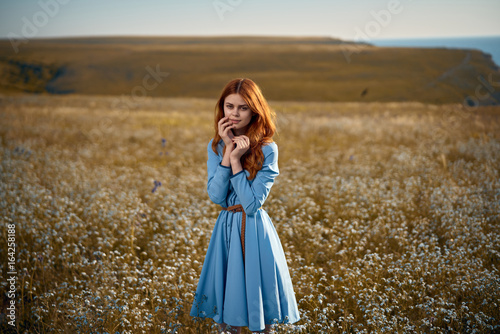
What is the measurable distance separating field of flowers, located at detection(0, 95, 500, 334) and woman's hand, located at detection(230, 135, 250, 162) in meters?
1.58

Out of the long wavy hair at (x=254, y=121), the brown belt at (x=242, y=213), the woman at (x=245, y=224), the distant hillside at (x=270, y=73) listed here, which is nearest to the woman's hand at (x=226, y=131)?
the woman at (x=245, y=224)

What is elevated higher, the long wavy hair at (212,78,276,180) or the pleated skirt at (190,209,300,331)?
the long wavy hair at (212,78,276,180)

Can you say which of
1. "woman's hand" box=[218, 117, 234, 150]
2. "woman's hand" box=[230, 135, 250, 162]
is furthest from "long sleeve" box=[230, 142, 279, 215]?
"woman's hand" box=[218, 117, 234, 150]

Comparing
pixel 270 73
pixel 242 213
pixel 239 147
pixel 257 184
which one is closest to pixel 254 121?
pixel 239 147

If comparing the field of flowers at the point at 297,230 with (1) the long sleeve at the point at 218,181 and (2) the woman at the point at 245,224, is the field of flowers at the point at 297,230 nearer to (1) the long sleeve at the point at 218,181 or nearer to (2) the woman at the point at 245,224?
(2) the woman at the point at 245,224

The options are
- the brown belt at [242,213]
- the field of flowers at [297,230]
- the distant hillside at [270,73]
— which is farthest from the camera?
the distant hillside at [270,73]

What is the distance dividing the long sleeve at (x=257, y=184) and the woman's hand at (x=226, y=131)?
0.83ft

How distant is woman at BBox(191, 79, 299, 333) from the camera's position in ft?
8.93

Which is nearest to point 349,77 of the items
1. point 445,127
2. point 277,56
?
point 277,56

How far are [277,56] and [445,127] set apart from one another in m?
68.2

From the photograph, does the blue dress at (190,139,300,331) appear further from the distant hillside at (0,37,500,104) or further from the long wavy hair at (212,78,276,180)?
the distant hillside at (0,37,500,104)

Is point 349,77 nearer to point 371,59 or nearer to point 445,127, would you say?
point 371,59

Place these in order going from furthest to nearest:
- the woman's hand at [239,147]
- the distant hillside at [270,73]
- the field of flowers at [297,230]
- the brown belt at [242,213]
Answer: the distant hillside at [270,73] → the field of flowers at [297,230] → the brown belt at [242,213] → the woman's hand at [239,147]

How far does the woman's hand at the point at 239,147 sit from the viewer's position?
2.66 meters
